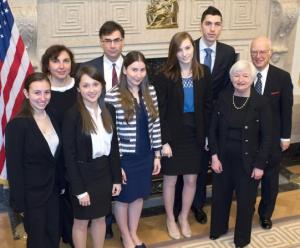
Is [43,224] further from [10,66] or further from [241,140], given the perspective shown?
[241,140]

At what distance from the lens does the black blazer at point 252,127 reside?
2883 millimetres

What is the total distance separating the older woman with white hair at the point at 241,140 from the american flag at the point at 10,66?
136cm

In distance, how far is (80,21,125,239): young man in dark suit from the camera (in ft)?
9.29

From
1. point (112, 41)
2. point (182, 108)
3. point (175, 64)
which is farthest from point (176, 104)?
point (112, 41)

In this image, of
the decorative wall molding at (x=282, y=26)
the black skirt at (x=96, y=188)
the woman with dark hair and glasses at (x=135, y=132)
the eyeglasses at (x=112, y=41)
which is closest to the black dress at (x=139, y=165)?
the woman with dark hair and glasses at (x=135, y=132)

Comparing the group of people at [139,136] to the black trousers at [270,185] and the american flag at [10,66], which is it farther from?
the american flag at [10,66]

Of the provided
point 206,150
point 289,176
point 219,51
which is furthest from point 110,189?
point 289,176

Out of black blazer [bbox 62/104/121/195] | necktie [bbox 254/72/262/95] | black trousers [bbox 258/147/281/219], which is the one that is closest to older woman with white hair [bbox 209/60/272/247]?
necktie [bbox 254/72/262/95]

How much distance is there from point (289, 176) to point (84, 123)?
2630mm

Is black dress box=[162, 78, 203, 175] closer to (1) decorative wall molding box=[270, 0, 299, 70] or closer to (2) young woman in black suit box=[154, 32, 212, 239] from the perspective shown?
(2) young woman in black suit box=[154, 32, 212, 239]

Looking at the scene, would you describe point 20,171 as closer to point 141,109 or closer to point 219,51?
point 141,109

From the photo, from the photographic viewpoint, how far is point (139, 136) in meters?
2.82

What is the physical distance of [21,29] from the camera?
355cm

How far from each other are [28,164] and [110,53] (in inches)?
35.6
